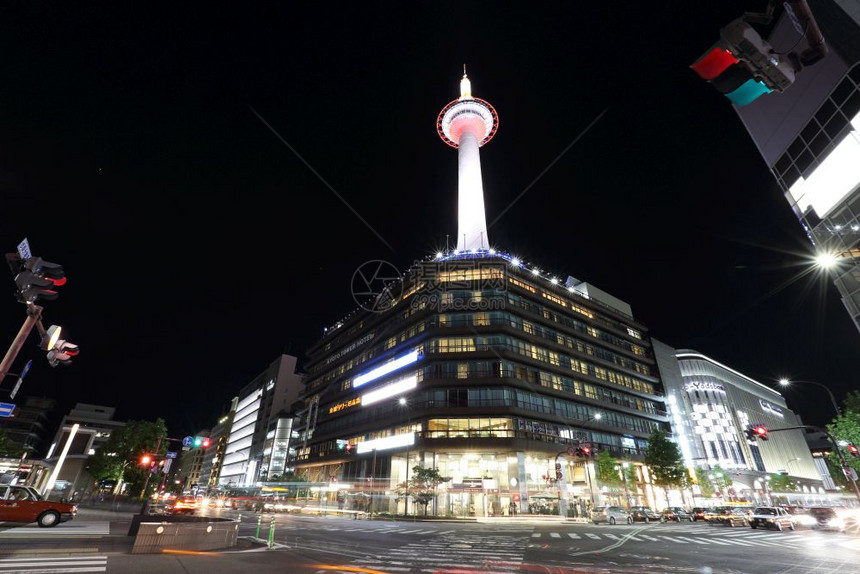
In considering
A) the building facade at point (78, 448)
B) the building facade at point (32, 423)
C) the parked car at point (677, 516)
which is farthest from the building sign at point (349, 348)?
the building facade at point (32, 423)

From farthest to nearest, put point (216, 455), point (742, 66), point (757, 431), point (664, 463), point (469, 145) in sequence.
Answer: point (216, 455) → point (469, 145) → point (664, 463) → point (757, 431) → point (742, 66)

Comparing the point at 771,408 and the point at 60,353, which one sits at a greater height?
the point at 771,408

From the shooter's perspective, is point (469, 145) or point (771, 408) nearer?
point (469, 145)

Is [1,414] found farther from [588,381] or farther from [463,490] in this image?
[588,381]

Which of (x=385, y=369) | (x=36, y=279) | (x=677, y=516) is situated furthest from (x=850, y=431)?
(x=385, y=369)

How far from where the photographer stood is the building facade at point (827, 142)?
23.6m

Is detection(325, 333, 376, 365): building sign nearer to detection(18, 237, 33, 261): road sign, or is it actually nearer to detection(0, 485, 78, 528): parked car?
detection(0, 485, 78, 528): parked car

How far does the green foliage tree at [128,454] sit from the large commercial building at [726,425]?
84494 mm

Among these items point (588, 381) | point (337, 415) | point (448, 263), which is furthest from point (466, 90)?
point (337, 415)

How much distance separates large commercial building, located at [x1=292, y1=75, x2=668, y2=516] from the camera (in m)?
47.8

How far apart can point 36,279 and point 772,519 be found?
43.4 meters

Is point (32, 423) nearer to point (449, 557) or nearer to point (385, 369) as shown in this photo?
point (385, 369)

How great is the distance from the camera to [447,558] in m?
13.8

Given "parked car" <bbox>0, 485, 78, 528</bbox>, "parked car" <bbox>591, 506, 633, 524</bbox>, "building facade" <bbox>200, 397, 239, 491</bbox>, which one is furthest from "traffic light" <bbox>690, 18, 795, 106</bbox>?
"building facade" <bbox>200, 397, 239, 491</bbox>
